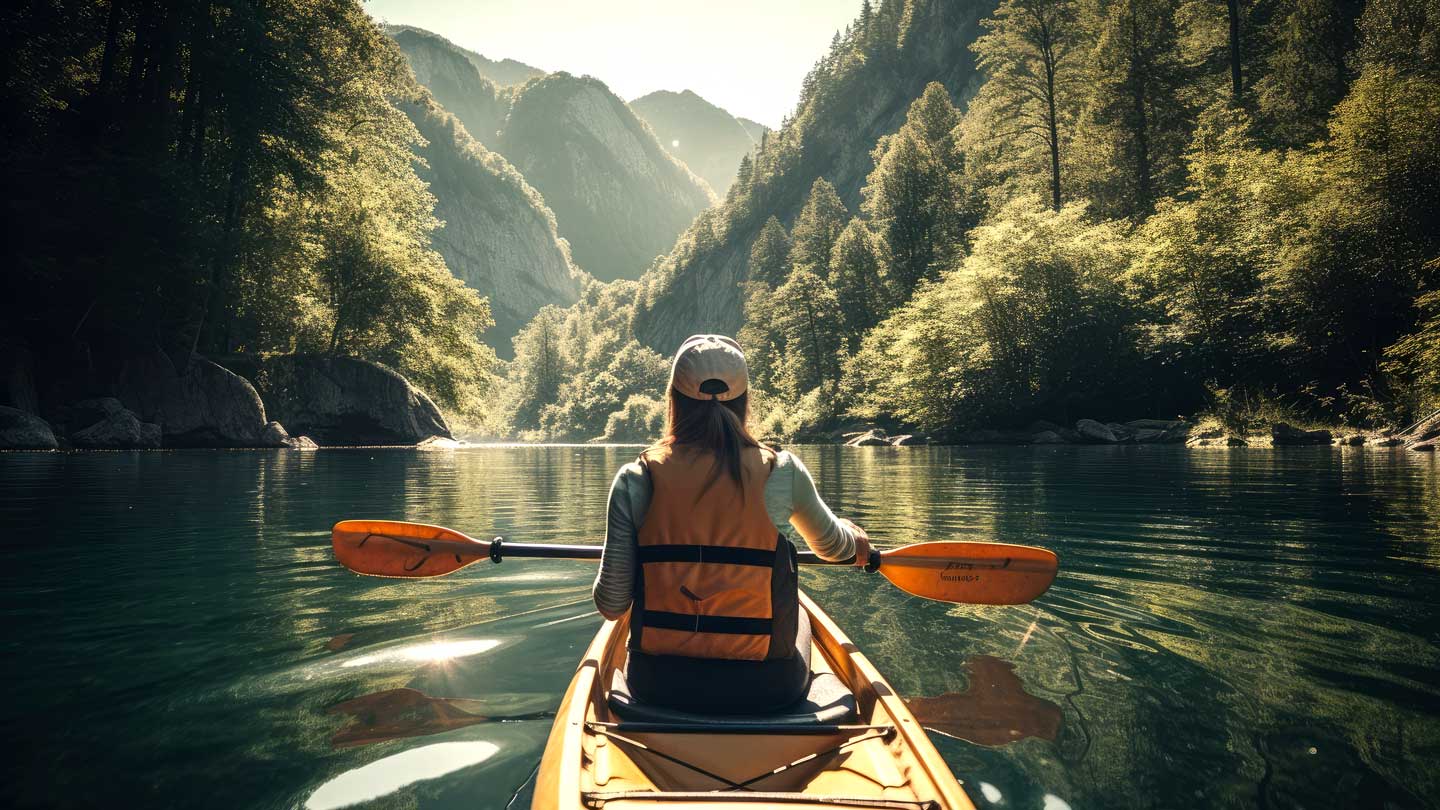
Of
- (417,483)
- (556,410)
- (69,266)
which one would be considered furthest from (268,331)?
(556,410)

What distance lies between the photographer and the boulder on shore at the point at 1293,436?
23.3m

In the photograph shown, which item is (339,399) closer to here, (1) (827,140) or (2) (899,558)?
(2) (899,558)

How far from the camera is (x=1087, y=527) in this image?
30.5ft

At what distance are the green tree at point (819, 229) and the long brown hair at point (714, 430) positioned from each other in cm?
5635

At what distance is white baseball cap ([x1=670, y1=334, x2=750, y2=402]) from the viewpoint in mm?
2975

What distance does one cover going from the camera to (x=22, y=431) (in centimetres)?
2056

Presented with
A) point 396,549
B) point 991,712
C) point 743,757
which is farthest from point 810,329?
point 743,757

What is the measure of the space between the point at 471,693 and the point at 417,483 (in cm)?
1257

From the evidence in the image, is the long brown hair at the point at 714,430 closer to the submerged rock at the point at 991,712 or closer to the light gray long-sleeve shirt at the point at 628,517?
the light gray long-sleeve shirt at the point at 628,517

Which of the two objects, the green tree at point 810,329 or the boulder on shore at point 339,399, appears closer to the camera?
the boulder on shore at point 339,399

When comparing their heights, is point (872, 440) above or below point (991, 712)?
above

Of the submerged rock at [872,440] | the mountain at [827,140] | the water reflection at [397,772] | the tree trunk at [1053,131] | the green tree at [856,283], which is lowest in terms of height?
the water reflection at [397,772]

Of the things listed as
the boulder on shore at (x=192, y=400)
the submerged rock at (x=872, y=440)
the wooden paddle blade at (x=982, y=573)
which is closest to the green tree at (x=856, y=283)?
the submerged rock at (x=872, y=440)

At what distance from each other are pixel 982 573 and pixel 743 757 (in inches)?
102
